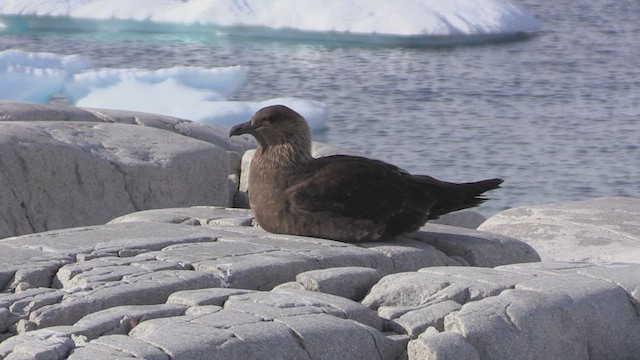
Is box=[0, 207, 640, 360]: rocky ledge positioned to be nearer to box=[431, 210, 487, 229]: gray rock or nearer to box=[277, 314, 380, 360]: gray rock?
box=[277, 314, 380, 360]: gray rock

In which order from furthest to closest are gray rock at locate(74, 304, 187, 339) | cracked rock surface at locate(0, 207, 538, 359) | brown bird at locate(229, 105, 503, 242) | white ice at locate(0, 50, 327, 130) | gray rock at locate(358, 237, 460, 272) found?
white ice at locate(0, 50, 327, 130)
brown bird at locate(229, 105, 503, 242)
gray rock at locate(358, 237, 460, 272)
gray rock at locate(74, 304, 187, 339)
cracked rock surface at locate(0, 207, 538, 359)

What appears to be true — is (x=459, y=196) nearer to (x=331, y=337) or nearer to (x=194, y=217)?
(x=194, y=217)

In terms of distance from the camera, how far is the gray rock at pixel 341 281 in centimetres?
500

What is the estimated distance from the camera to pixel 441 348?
4430 millimetres

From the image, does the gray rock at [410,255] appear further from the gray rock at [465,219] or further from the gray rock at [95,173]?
Answer: the gray rock at [465,219]

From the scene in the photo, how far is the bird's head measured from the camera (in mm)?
6309

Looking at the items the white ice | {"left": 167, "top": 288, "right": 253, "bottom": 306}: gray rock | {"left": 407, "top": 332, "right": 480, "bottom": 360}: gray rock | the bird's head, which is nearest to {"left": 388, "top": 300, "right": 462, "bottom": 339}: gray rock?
{"left": 407, "top": 332, "right": 480, "bottom": 360}: gray rock

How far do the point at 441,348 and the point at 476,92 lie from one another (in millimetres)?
16568

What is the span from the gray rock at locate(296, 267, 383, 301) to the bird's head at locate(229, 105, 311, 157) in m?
1.30

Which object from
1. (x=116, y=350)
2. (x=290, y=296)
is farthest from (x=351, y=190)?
(x=116, y=350)

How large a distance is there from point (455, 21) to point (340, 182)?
1878 cm

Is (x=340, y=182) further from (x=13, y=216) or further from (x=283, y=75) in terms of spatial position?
(x=283, y=75)

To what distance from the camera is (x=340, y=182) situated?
19.8ft

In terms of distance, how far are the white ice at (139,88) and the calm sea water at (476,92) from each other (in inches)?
63.4
